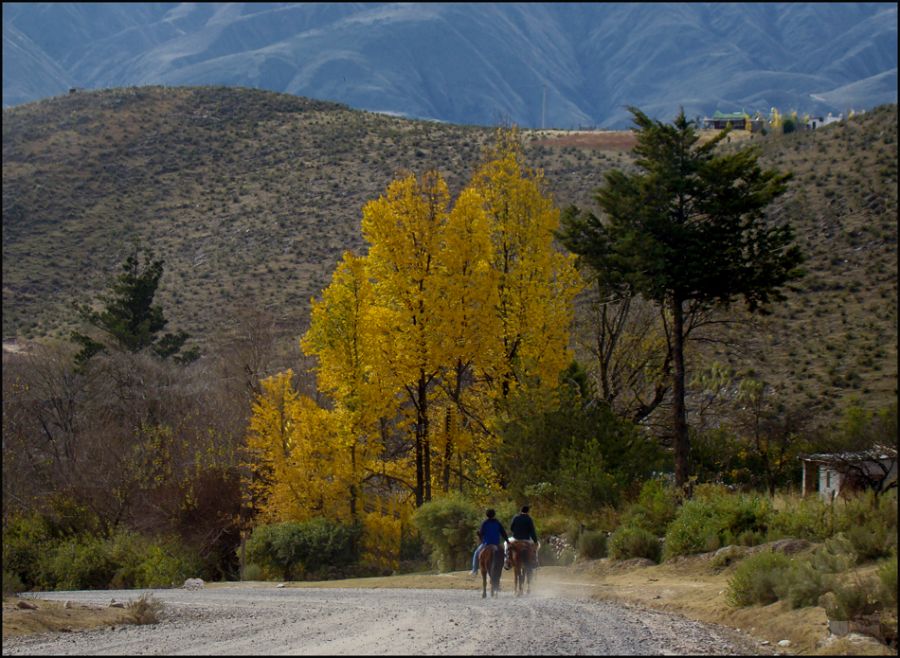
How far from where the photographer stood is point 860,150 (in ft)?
221

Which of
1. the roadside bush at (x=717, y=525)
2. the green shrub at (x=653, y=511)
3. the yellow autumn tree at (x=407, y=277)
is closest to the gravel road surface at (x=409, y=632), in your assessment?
the roadside bush at (x=717, y=525)

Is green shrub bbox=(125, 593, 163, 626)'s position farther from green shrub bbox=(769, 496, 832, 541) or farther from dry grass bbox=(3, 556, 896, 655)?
green shrub bbox=(769, 496, 832, 541)

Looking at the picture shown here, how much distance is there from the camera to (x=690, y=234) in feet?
97.6

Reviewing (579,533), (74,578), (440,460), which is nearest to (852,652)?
(579,533)

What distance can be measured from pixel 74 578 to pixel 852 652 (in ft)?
96.0

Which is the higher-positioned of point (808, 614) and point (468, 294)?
point (468, 294)

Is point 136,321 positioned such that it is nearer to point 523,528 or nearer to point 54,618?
point 523,528

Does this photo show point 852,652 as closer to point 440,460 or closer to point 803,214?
point 440,460

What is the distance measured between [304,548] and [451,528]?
6.62m

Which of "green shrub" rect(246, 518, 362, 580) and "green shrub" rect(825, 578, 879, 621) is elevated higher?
"green shrub" rect(825, 578, 879, 621)

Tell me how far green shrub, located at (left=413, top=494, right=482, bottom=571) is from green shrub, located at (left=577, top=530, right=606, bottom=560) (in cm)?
376

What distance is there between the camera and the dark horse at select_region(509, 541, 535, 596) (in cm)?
1991

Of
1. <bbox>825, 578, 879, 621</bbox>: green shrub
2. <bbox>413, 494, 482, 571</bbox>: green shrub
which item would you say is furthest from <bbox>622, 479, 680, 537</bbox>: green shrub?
<bbox>825, 578, 879, 621</bbox>: green shrub

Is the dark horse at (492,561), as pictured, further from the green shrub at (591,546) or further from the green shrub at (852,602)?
the green shrub at (852,602)
